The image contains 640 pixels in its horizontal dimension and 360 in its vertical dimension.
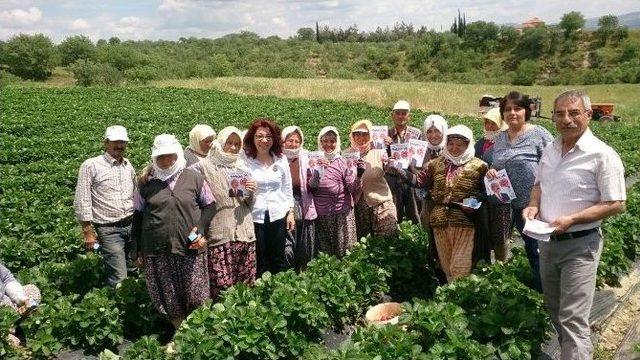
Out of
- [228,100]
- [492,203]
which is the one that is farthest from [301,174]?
[228,100]

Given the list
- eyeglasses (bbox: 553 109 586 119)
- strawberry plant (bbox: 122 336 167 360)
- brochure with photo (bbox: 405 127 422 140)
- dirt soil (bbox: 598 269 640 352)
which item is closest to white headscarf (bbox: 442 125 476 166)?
eyeglasses (bbox: 553 109 586 119)

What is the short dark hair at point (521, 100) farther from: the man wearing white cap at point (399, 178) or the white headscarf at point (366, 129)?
the man wearing white cap at point (399, 178)

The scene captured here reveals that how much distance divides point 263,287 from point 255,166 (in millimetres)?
1224

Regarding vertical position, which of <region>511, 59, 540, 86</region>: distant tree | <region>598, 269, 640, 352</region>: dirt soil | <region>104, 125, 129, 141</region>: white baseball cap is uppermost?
<region>511, 59, 540, 86</region>: distant tree

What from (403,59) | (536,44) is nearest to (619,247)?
(536,44)

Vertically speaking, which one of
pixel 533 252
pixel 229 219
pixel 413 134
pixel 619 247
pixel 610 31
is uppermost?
pixel 610 31

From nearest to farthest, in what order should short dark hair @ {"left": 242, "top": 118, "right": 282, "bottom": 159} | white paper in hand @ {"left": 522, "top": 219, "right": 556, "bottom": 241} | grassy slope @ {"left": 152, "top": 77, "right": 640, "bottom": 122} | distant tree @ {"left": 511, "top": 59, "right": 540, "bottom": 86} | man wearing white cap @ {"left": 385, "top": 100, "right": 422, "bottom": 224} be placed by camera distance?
white paper in hand @ {"left": 522, "top": 219, "right": 556, "bottom": 241} < short dark hair @ {"left": 242, "top": 118, "right": 282, "bottom": 159} < man wearing white cap @ {"left": 385, "top": 100, "right": 422, "bottom": 224} < grassy slope @ {"left": 152, "top": 77, "right": 640, "bottom": 122} < distant tree @ {"left": 511, "top": 59, "right": 540, "bottom": 86}

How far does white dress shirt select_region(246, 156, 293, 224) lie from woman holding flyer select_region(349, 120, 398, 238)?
0.86m

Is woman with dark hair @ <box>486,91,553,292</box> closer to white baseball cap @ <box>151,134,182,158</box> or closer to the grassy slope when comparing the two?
white baseball cap @ <box>151,134,182,158</box>

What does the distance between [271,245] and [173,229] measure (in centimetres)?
130

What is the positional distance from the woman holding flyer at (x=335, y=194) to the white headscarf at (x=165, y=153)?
5.05ft

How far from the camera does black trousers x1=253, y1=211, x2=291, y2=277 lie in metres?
5.14

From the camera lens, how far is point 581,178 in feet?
11.2

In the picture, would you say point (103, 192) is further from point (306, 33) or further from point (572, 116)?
point (306, 33)
